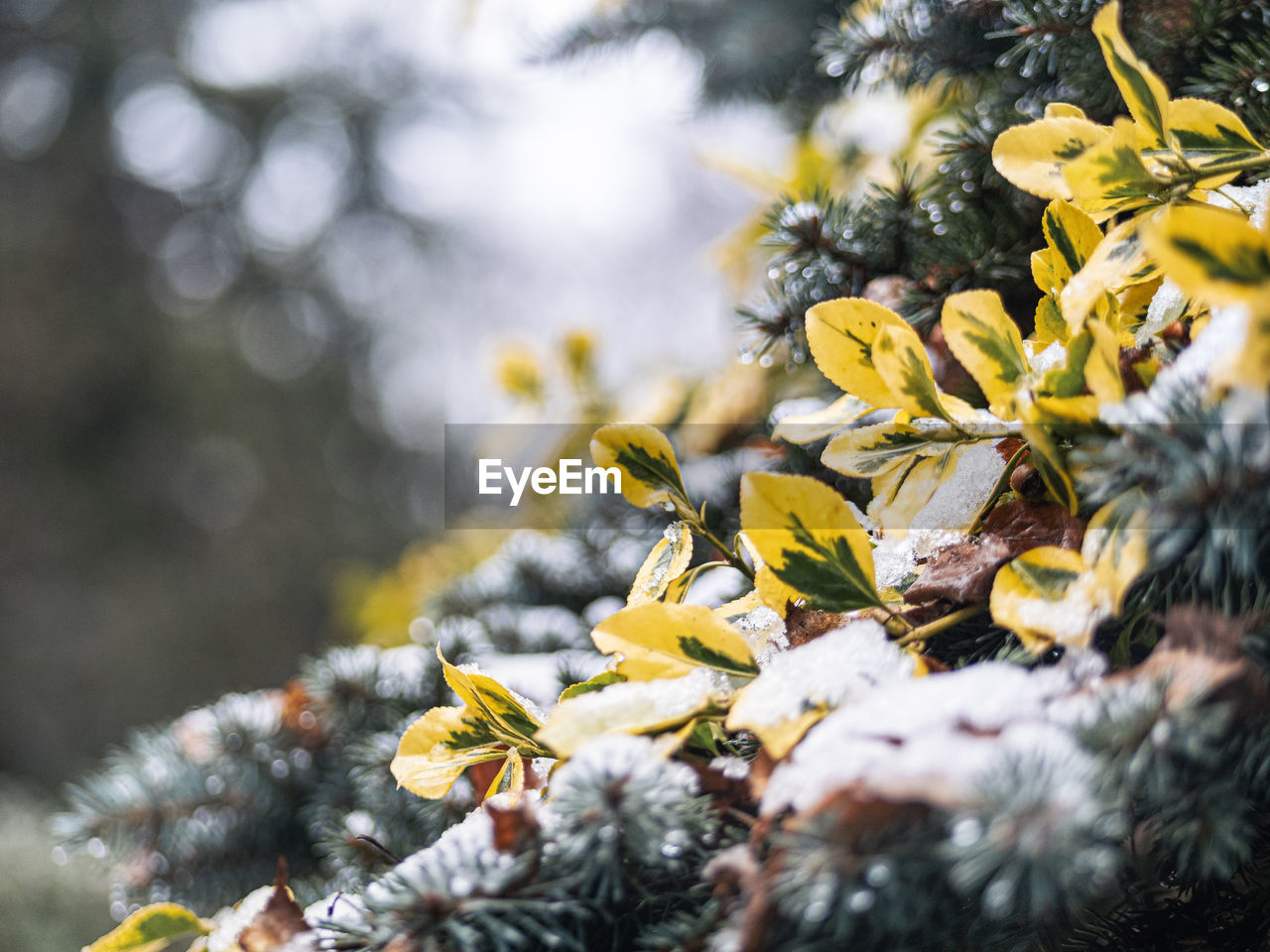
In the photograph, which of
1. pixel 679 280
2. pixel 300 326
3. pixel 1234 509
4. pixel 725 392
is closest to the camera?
pixel 1234 509

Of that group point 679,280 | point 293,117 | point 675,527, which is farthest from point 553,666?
point 293,117

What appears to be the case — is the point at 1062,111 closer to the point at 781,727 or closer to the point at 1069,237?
the point at 1069,237

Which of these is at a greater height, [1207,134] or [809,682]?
[1207,134]

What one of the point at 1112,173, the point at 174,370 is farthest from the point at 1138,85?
the point at 174,370

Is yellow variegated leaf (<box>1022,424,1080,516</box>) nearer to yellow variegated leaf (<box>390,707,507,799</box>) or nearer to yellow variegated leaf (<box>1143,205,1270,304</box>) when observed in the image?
yellow variegated leaf (<box>1143,205,1270,304</box>)

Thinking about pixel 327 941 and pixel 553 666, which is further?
pixel 553 666

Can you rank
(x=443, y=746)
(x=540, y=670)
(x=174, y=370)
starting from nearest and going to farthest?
(x=443, y=746) < (x=540, y=670) < (x=174, y=370)

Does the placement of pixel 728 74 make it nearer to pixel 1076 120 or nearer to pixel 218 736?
pixel 1076 120

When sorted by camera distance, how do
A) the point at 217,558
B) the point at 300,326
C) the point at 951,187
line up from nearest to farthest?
the point at 951,187 → the point at 217,558 → the point at 300,326
